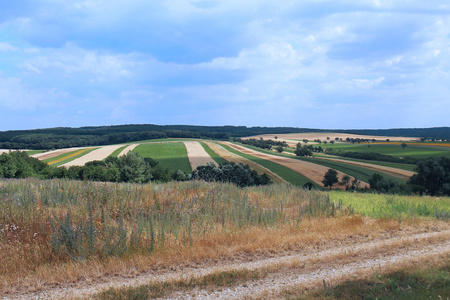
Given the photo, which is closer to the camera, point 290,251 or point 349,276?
point 349,276

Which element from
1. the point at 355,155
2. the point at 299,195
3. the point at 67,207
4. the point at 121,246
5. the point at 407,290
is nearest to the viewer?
the point at 407,290

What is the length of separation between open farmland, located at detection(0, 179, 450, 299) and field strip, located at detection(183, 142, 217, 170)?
4299 centimetres

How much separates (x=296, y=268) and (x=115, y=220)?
5.47 m

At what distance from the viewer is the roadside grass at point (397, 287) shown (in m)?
5.31

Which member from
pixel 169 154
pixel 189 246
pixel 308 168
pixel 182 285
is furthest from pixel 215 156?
pixel 182 285

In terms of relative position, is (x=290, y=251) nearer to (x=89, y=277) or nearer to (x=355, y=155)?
(x=89, y=277)

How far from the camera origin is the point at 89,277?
20.8ft

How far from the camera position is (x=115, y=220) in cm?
950

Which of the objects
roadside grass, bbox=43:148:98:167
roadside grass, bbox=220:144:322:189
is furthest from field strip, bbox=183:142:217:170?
roadside grass, bbox=43:148:98:167

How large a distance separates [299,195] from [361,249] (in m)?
6.79

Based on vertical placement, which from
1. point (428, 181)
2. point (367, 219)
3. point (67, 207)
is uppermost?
point (67, 207)

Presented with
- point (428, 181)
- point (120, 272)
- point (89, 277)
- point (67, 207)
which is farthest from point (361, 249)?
point (428, 181)

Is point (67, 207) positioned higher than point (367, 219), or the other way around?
point (67, 207)

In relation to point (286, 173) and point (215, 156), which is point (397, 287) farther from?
point (215, 156)
